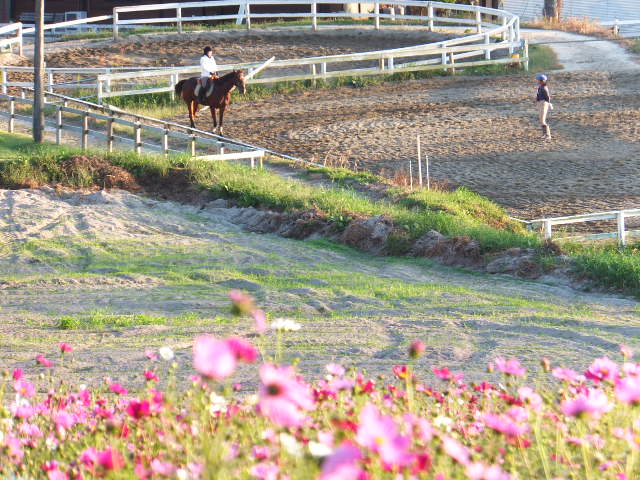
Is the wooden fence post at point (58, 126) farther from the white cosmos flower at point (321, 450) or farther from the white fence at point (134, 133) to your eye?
the white cosmos flower at point (321, 450)

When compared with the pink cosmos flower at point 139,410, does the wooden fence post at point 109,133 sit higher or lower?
higher

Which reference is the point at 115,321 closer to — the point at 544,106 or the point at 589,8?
the point at 544,106

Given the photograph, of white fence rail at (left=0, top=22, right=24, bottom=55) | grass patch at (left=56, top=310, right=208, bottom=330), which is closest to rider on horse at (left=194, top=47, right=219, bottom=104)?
white fence rail at (left=0, top=22, right=24, bottom=55)

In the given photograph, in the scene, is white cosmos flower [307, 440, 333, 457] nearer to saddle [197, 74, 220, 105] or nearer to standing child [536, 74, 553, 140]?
saddle [197, 74, 220, 105]

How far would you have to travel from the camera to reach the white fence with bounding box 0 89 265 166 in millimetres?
21531

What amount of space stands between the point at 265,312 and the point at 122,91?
19294 mm

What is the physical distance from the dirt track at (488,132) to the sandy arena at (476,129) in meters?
0.03

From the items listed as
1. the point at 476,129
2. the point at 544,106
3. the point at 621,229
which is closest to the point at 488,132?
the point at 476,129

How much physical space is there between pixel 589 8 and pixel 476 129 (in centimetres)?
3149

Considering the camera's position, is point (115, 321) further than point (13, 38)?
No

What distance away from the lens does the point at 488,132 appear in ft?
86.6

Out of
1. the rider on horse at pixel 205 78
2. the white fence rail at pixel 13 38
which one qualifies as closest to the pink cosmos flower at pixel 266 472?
the rider on horse at pixel 205 78

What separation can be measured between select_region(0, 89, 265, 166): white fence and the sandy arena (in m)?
1.85

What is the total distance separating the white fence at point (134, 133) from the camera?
2153 centimetres
